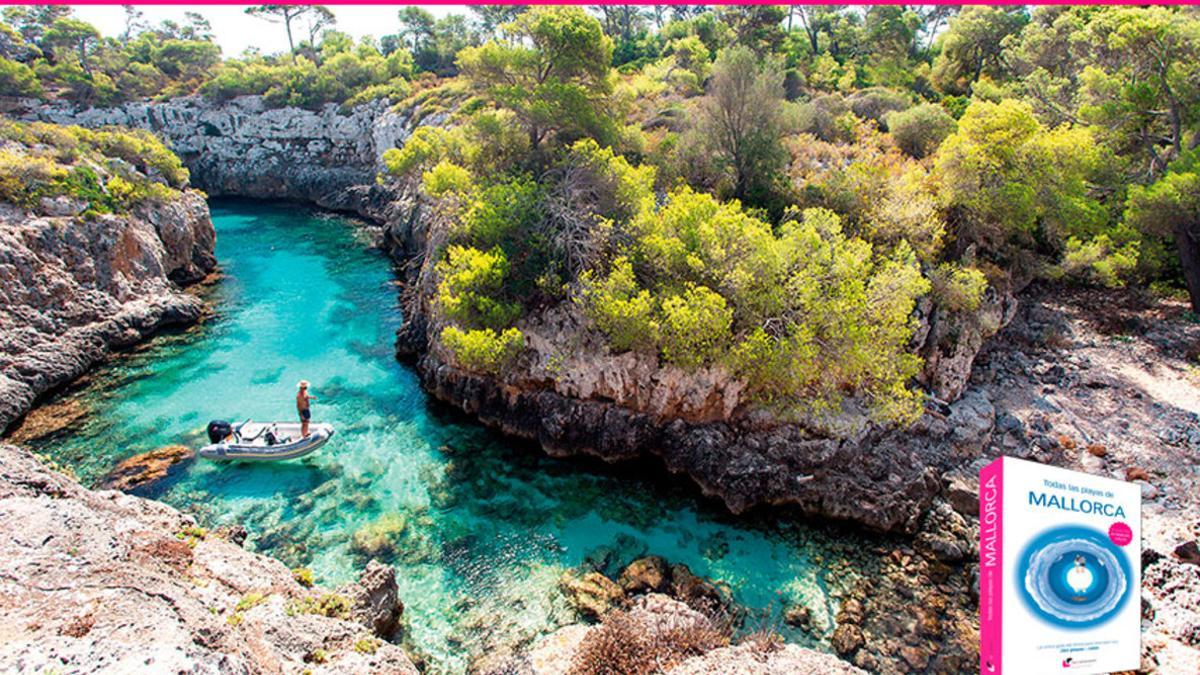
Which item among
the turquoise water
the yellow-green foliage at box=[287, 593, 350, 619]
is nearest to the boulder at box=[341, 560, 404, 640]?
the yellow-green foliage at box=[287, 593, 350, 619]

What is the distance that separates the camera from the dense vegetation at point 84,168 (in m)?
25.4

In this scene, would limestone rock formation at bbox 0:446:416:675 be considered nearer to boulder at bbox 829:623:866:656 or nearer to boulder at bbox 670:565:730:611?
boulder at bbox 670:565:730:611

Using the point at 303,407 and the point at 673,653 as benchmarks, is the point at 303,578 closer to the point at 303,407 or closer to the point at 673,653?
the point at 303,407

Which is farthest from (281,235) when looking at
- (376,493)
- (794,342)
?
(794,342)

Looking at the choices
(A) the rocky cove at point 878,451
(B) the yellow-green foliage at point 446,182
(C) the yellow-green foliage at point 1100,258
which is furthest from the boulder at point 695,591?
(C) the yellow-green foliage at point 1100,258

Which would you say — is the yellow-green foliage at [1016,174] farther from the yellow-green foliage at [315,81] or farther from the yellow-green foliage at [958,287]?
the yellow-green foliage at [315,81]

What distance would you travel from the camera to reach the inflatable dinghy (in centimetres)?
1783

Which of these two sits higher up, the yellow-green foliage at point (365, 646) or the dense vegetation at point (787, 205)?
the dense vegetation at point (787, 205)

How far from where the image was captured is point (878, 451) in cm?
1738

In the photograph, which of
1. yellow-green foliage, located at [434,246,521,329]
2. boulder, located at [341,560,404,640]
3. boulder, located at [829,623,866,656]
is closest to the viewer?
boulder, located at [341,560,404,640]

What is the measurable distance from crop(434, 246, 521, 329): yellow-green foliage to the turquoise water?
13.7 ft

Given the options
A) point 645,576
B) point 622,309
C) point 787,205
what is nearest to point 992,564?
point 645,576

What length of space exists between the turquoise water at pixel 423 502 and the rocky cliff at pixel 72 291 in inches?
47.6

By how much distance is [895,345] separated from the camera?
17.4 meters
